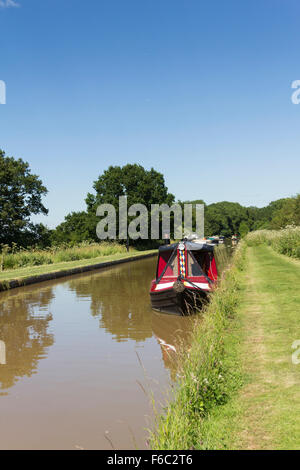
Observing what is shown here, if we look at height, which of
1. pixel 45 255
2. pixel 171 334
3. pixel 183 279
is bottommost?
pixel 171 334

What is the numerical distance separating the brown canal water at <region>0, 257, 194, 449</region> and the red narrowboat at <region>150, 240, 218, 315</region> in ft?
1.56

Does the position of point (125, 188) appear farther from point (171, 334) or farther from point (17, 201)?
point (171, 334)

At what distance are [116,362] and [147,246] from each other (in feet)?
153

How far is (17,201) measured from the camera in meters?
42.0

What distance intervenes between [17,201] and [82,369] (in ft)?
120

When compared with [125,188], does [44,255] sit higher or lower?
lower

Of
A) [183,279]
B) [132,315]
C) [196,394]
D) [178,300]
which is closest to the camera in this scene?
[196,394]

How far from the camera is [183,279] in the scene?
12.7m

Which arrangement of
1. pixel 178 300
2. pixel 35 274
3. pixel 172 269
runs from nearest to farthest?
pixel 178 300 < pixel 172 269 < pixel 35 274

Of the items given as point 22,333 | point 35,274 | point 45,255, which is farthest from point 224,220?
point 22,333

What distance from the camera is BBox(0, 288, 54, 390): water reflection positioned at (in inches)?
318

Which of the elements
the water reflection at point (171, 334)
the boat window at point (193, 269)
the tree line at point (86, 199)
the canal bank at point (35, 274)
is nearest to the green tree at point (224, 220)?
the tree line at point (86, 199)

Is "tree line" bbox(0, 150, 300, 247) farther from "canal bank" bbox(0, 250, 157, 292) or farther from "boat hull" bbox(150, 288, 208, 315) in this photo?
"boat hull" bbox(150, 288, 208, 315)

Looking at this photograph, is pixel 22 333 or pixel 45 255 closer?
pixel 22 333
